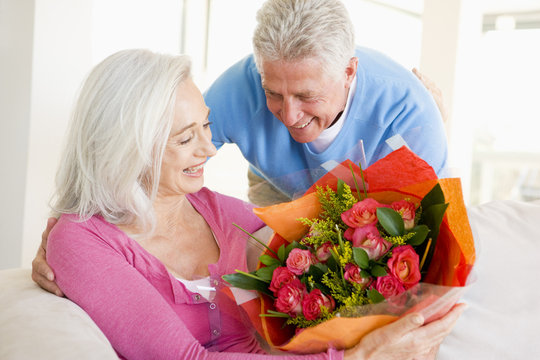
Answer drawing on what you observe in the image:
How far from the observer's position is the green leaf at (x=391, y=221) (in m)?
1.09

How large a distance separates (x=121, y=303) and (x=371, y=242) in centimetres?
58

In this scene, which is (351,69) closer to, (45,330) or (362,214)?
(362,214)

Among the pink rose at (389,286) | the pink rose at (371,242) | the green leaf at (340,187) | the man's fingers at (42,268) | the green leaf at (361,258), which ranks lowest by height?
the man's fingers at (42,268)

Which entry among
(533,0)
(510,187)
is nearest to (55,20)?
(533,0)

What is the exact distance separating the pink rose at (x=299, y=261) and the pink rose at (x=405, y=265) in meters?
0.17

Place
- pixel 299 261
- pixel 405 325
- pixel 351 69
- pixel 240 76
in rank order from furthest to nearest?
pixel 240 76
pixel 351 69
pixel 299 261
pixel 405 325

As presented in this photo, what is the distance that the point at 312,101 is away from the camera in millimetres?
1701

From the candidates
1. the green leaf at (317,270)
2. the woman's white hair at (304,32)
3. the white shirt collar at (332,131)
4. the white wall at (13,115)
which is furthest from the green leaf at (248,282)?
the white wall at (13,115)

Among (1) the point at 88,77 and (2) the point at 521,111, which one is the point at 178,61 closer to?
(1) the point at 88,77

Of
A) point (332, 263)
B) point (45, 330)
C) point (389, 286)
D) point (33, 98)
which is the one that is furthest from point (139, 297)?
point (33, 98)

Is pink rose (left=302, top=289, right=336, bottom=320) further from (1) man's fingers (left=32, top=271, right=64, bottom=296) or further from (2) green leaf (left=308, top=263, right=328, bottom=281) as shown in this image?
(1) man's fingers (left=32, top=271, right=64, bottom=296)

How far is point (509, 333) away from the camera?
136 centimetres

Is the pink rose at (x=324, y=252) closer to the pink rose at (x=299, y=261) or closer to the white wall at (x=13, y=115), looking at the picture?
the pink rose at (x=299, y=261)

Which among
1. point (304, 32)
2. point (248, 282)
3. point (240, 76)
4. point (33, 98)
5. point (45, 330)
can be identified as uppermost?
point (304, 32)
